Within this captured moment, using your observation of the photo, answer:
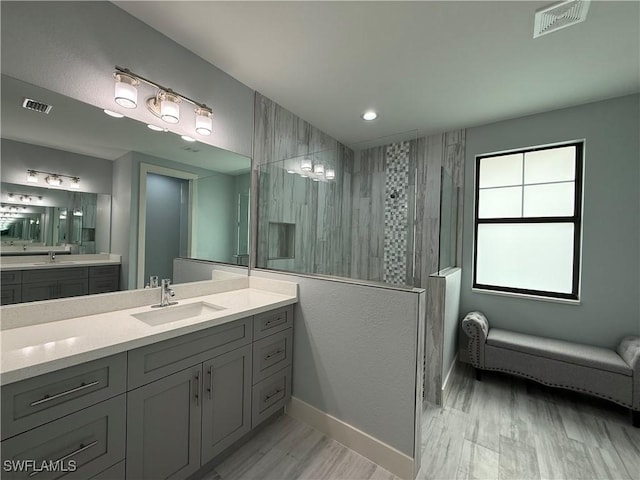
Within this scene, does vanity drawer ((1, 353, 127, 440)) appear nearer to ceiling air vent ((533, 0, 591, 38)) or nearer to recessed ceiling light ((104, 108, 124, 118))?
recessed ceiling light ((104, 108, 124, 118))

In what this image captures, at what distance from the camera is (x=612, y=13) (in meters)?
1.44

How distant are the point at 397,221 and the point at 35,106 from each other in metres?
1.99

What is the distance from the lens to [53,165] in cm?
132

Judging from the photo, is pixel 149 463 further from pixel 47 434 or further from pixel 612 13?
pixel 612 13

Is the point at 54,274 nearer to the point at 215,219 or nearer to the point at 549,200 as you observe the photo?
the point at 215,219

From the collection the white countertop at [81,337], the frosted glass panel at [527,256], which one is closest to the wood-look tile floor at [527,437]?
the frosted glass panel at [527,256]

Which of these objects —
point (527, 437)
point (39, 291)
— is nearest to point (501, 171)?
point (527, 437)

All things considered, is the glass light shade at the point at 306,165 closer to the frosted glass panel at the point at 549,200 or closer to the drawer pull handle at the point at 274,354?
the drawer pull handle at the point at 274,354

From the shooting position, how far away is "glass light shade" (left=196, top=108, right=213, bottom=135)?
177 centimetres

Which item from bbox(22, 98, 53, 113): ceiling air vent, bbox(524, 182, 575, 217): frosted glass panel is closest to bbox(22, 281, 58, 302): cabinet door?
bbox(22, 98, 53, 113): ceiling air vent

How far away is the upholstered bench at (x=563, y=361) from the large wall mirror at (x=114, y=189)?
2.58 meters

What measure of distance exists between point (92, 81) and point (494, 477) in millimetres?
3108

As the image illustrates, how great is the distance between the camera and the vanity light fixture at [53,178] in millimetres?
1238

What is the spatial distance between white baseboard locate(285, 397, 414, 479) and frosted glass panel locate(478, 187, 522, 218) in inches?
104
